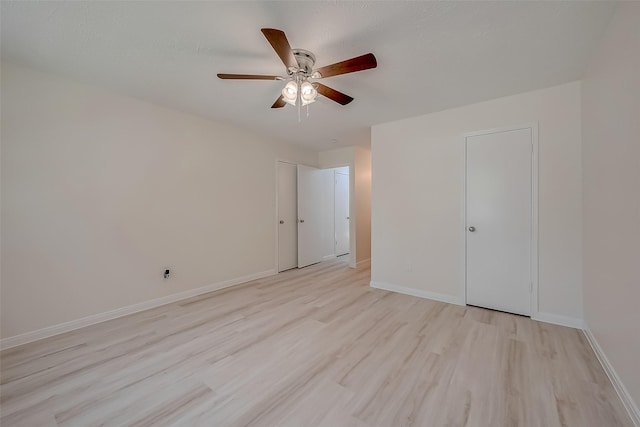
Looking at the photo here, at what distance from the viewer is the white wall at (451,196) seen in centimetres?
235

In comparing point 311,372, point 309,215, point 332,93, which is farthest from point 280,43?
point 309,215

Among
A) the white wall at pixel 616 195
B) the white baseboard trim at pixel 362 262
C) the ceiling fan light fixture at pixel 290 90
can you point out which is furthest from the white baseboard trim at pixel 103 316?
the white wall at pixel 616 195

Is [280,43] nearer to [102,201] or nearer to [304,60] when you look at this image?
[304,60]

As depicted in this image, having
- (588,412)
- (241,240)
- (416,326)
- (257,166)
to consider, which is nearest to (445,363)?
(416,326)

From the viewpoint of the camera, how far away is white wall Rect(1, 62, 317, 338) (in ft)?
6.83

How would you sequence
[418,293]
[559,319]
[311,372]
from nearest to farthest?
[311,372] → [559,319] → [418,293]

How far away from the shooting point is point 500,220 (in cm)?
268

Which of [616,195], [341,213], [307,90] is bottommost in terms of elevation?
[341,213]

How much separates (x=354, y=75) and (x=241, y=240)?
280 cm

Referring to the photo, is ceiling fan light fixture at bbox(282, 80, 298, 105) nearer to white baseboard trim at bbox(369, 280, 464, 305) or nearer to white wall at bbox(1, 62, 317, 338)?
white wall at bbox(1, 62, 317, 338)

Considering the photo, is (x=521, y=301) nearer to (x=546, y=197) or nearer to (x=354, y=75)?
(x=546, y=197)

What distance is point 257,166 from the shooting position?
4.03 m

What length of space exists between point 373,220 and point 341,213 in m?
2.32

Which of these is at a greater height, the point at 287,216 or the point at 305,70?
the point at 305,70
